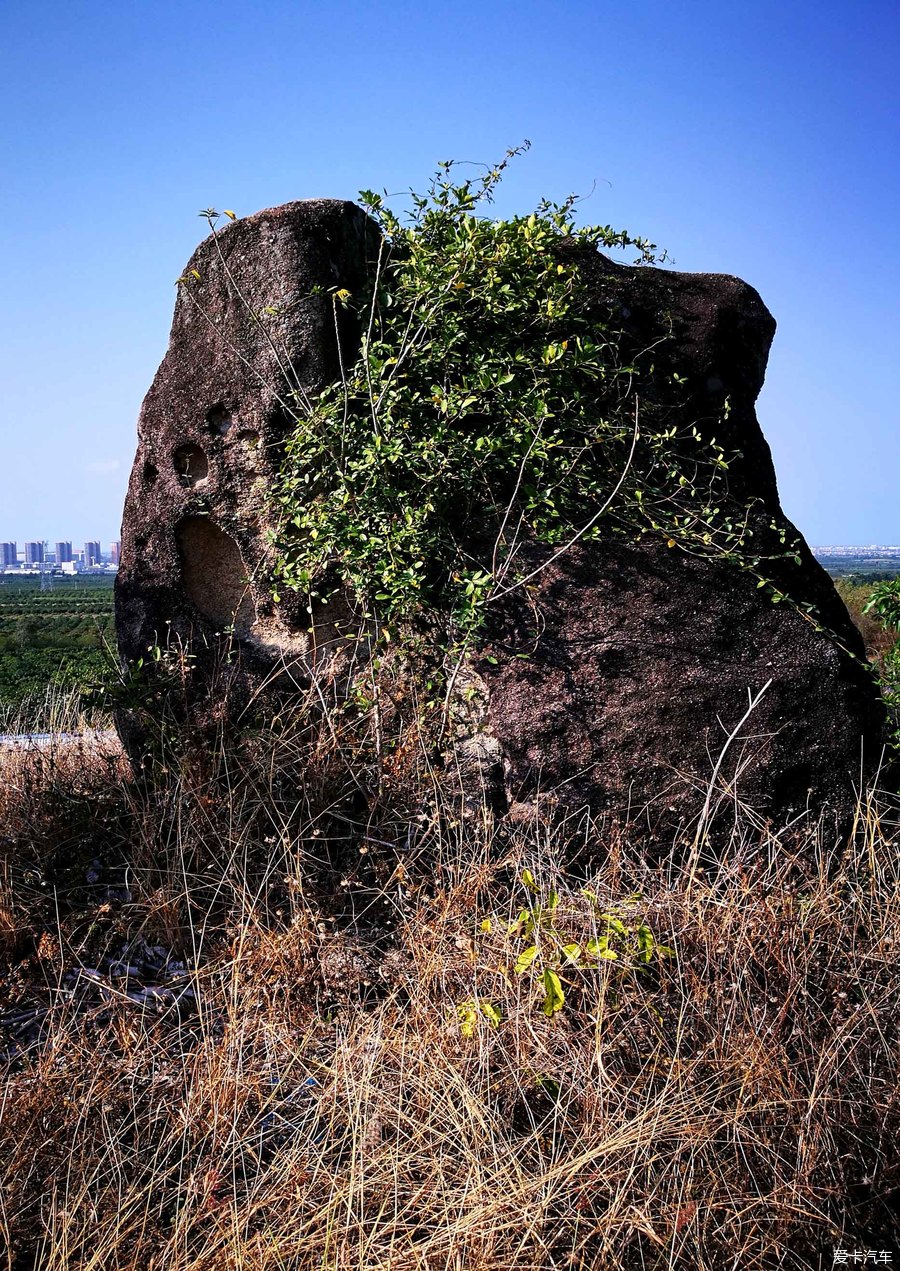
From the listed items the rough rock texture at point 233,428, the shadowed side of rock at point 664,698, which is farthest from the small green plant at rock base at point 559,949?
the rough rock texture at point 233,428

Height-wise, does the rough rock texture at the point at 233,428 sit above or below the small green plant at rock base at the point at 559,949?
above

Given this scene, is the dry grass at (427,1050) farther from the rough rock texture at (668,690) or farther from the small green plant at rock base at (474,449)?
the small green plant at rock base at (474,449)

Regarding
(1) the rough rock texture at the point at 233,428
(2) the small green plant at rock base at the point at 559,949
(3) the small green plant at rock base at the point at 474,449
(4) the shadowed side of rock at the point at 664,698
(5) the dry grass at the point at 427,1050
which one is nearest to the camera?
(5) the dry grass at the point at 427,1050

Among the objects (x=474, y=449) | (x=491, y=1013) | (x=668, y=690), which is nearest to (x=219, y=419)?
(x=474, y=449)

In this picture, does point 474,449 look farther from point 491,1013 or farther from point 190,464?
point 491,1013

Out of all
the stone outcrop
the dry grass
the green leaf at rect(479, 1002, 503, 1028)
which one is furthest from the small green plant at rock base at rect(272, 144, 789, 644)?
the green leaf at rect(479, 1002, 503, 1028)

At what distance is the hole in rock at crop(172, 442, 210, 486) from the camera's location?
197 inches

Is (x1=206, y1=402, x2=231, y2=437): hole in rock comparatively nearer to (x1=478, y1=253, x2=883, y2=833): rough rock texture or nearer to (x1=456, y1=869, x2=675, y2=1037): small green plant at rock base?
(x1=478, y1=253, x2=883, y2=833): rough rock texture

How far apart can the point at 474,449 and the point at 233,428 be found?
1.23 metres

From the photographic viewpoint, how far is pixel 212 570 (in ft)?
16.5

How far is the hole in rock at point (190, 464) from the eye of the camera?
16.4 ft

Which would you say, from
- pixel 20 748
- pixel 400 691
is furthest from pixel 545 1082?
pixel 20 748

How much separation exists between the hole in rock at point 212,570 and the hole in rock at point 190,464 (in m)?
0.19

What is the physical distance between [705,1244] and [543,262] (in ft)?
13.1
